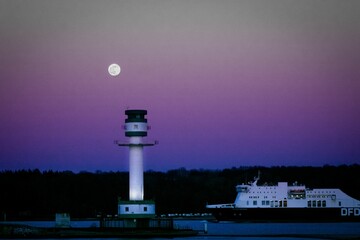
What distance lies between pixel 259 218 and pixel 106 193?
38.9 m

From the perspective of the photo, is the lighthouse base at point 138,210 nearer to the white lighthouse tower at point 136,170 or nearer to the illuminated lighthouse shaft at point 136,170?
the white lighthouse tower at point 136,170

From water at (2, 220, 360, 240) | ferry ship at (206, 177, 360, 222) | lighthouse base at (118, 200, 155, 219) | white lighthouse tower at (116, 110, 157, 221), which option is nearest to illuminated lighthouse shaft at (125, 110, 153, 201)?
white lighthouse tower at (116, 110, 157, 221)

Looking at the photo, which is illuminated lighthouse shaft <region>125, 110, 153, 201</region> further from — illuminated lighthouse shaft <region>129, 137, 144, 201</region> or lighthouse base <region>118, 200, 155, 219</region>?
lighthouse base <region>118, 200, 155, 219</region>

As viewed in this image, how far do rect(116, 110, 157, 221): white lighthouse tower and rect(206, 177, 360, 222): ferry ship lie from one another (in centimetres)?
5111

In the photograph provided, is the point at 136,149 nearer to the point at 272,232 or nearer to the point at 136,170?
the point at 136,170

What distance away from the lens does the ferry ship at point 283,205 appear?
123 metres

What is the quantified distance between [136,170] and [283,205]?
179 ft

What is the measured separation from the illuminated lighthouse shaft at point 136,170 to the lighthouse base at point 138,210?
71 cm

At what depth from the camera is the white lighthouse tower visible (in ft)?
237

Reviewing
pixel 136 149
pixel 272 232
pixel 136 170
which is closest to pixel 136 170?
pixel 136 170

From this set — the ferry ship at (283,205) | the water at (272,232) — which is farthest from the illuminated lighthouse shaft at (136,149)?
the ferry ship at (283,205)

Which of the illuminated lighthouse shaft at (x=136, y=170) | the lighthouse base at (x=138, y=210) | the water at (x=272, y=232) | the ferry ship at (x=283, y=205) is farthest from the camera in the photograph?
the ferry ship at (x=283, y=205)

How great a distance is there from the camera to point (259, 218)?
405 ft

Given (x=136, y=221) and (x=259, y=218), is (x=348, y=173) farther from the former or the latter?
(x=136, y=221)
